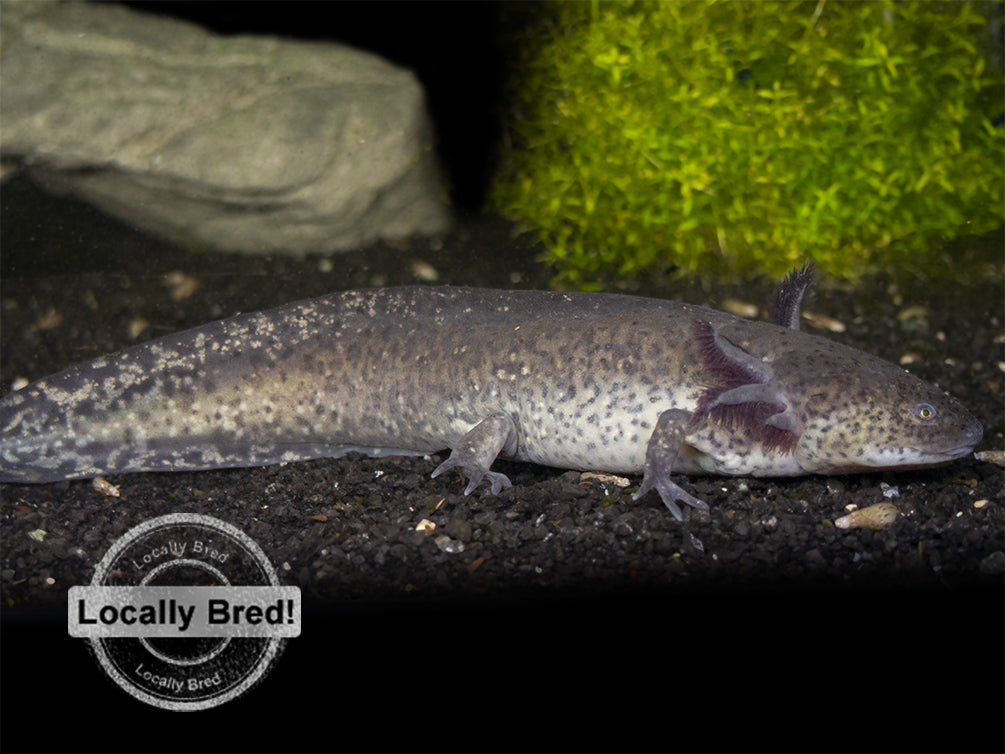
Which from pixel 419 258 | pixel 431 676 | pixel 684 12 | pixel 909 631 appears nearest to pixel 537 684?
pixel 431 676

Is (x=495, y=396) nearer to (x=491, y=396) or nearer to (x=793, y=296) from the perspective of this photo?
(x=491, y=396)

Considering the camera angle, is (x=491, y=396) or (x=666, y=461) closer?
(x=666, y=461)

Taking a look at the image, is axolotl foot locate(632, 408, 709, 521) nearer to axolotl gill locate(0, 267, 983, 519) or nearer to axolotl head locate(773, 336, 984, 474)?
axolotl gill locate(0, 267, 983, 519)

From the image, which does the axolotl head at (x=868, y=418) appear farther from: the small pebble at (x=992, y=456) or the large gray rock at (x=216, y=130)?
the large gray rock at (x=216, y=130)

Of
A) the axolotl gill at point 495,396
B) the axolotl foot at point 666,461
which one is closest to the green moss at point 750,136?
the axolotl gill at point 495,396

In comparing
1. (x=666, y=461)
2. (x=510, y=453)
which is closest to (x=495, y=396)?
(x=510, y=453)

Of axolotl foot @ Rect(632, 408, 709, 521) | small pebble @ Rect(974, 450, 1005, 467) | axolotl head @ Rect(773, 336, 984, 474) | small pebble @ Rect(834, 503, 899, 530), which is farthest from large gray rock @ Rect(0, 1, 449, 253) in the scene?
small pebble @ Rect(974, 450, 1005, 467)
